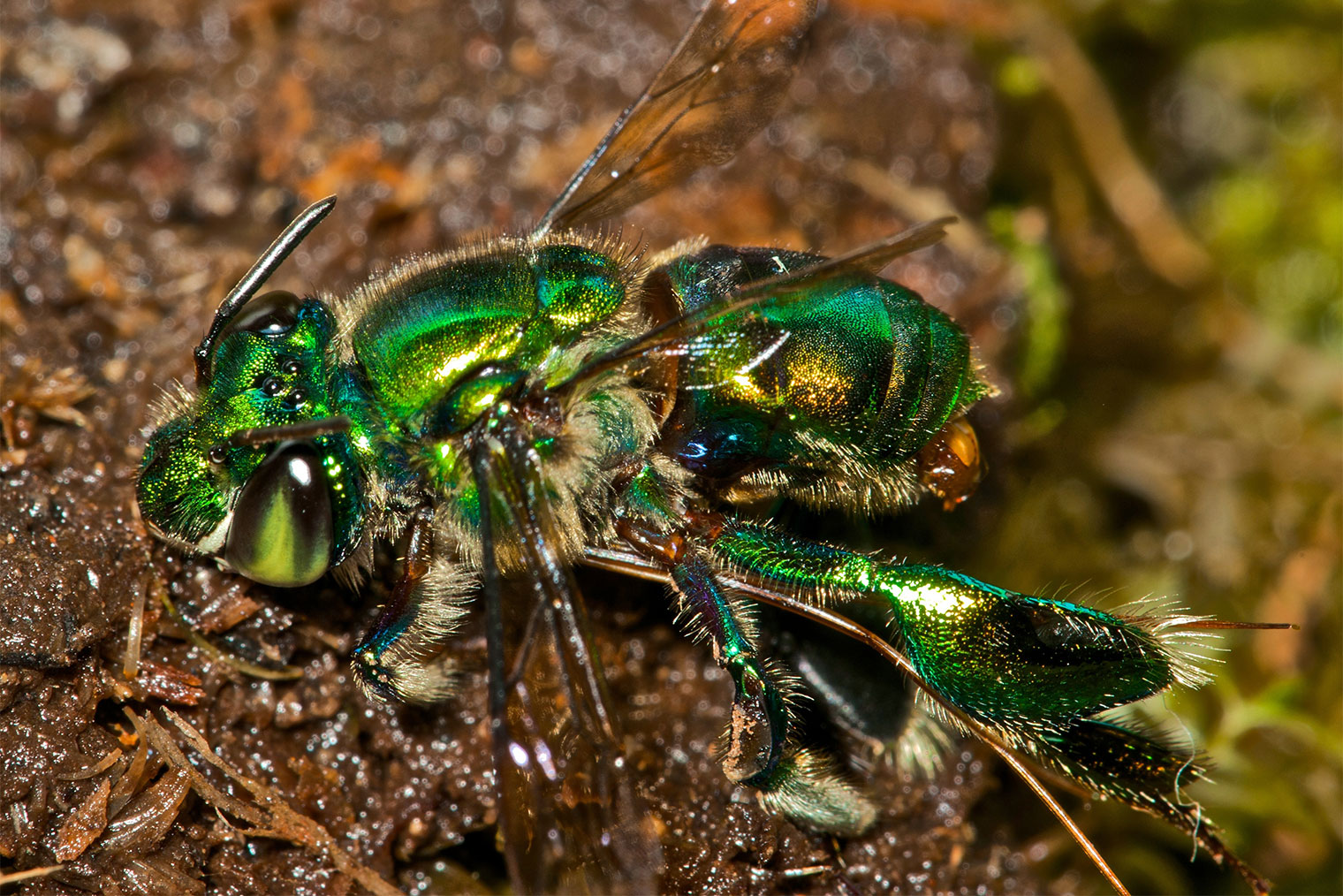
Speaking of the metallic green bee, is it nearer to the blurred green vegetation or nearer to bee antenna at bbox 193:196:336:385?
bee antenna at bbox 193:196:336:385

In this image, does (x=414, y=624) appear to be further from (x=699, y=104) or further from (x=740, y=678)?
(x=699, y=104)

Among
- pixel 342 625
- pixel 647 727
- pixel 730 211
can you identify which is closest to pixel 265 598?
pixel 342 625

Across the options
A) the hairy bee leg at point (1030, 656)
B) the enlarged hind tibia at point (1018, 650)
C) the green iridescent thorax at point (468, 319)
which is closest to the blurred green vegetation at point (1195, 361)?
the hairy bee leg at point (1030, 656)

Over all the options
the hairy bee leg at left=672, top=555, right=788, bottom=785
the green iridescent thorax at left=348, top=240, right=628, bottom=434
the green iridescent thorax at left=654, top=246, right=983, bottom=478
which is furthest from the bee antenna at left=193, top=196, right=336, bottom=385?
the hairy bee leg at left=672, top=555, right=788, bottom=785

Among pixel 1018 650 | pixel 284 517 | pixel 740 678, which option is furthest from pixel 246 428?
pixel 1018 650

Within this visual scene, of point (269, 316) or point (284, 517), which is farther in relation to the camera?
point (269, 316)

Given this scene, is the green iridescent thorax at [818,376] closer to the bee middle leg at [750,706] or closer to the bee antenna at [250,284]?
the bee middle leg at [750,706]
